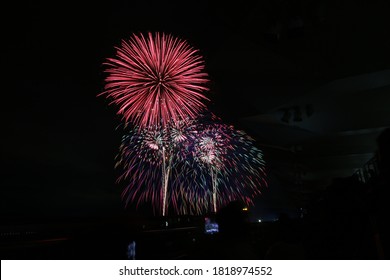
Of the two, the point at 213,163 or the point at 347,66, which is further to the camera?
the point at 213,163

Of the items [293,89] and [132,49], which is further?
[132,49]

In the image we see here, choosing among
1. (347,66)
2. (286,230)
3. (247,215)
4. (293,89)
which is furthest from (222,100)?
(247,215)

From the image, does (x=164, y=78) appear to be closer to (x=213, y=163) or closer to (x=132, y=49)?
(x=132, y=49)

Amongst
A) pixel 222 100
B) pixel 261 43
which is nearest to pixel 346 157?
pixel 222 100

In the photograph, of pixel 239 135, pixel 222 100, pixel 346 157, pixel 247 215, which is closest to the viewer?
pixel 247 215

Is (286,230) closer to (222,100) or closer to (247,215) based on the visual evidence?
(247,215)

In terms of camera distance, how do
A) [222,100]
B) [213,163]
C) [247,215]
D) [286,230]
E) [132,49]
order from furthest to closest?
1. [213,163]
2. [222,100]
3. [132,49]
4. [286,230]
5. [247,215]
